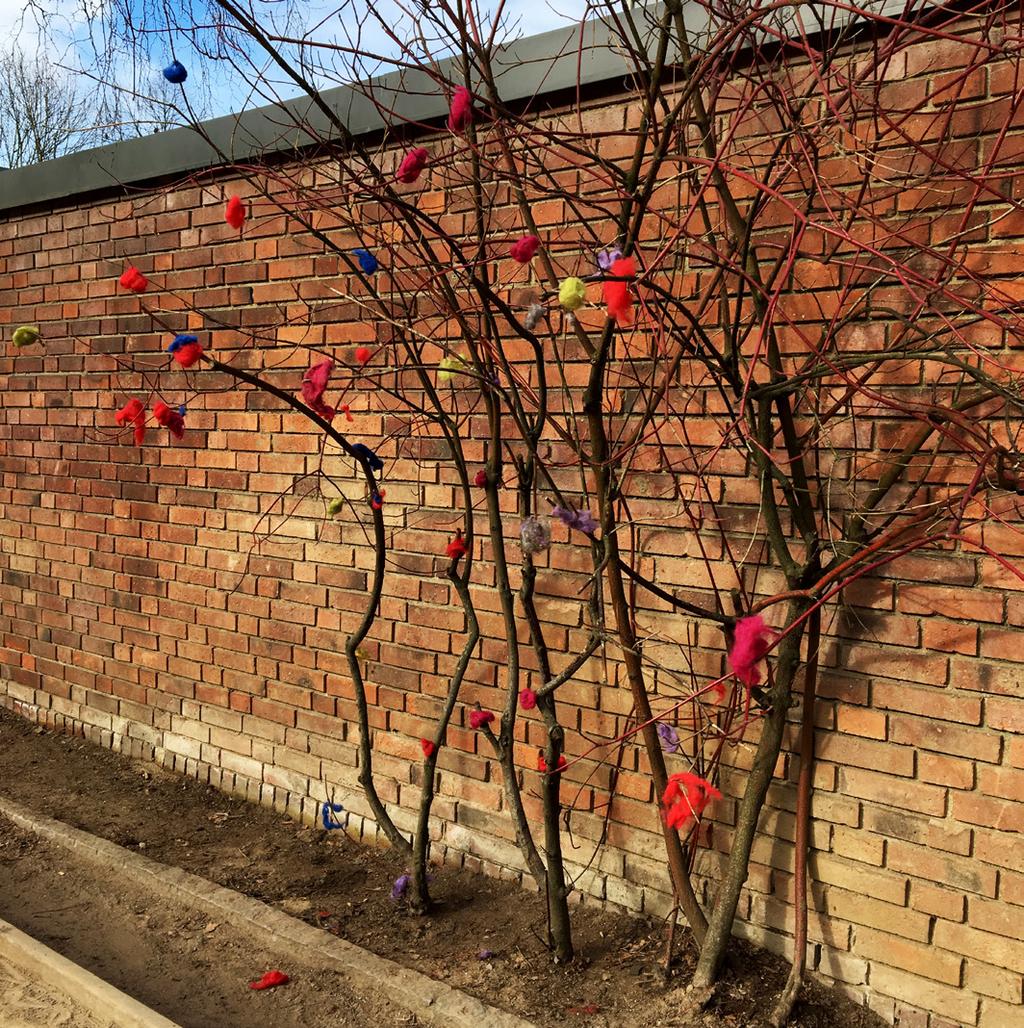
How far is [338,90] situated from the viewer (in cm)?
356

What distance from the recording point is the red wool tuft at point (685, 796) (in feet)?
6.90

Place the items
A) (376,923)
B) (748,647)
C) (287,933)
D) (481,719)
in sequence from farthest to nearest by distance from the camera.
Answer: (376,923)
(287,933)
(481,719)
(748,647)

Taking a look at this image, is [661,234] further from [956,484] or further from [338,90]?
[338,90]

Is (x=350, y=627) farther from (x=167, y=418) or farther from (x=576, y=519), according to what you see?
(x=576, y=519)

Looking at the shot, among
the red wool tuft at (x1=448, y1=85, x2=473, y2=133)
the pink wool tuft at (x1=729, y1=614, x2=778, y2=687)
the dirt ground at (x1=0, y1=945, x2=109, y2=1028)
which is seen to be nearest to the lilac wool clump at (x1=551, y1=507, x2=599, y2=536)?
the pink wool tuft at (x1=729, y1=614, x2=778, y2=687)

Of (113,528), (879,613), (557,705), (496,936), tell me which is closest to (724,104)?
(879,613)

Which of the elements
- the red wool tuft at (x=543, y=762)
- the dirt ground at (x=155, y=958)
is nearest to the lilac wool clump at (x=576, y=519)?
the red wool tuft at (x=543, y=762)

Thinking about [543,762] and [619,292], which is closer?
[619,292]

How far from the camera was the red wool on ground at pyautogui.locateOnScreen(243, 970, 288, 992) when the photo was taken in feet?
9.16

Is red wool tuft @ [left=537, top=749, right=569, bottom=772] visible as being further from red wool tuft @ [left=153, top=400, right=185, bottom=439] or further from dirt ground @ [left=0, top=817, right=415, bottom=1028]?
red wool tuft @ [left=153, top=400, right=185, bottom=439]

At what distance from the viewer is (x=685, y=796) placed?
218 cm

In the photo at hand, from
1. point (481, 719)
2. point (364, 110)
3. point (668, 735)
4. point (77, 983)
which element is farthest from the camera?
point (364, 110)

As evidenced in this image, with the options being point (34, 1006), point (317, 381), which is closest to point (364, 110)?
point (317, 381)

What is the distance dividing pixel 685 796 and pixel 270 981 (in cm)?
138
